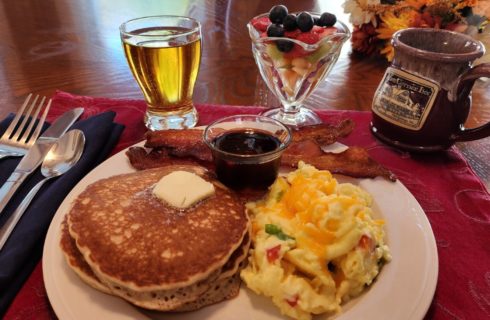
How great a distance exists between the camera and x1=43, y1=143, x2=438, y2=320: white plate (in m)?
1.09

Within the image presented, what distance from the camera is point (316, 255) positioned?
3.99 ft

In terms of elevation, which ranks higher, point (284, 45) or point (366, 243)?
point (284, 45)

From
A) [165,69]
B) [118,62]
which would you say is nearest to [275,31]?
[165,69]

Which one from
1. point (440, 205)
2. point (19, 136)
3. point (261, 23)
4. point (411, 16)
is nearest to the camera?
point (440, 205)

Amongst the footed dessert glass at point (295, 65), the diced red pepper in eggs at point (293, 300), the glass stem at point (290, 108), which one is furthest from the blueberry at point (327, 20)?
the diced red pepper in eggs at point (293, 300)

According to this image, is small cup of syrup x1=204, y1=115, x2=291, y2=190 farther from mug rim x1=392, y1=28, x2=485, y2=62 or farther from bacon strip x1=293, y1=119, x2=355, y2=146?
mug rim x1=392, y1=28, x2=485, y2=62

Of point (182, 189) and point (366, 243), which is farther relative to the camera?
point (182, 189)

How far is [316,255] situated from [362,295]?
0.18 metres

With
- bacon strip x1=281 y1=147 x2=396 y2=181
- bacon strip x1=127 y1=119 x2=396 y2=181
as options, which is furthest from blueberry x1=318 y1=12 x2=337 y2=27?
bacon strip x1=281 y1=147 x2=396 y2=181

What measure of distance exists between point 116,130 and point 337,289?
129 cm

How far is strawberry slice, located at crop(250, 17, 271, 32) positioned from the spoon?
100cm

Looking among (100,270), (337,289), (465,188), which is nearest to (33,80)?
(100,270)

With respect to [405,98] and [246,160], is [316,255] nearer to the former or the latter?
[246,160]

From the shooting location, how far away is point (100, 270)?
111 centimetres
